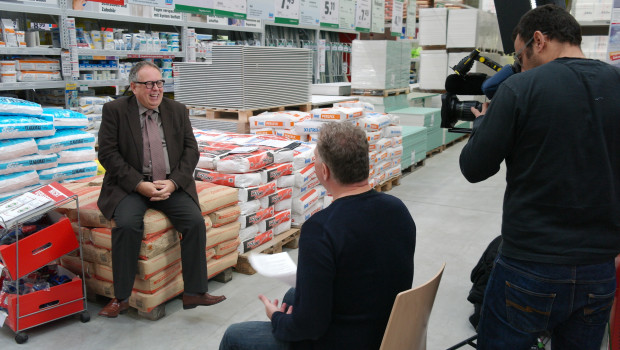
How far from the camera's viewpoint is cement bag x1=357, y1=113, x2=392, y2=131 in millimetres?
6195

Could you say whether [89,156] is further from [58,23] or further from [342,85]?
[342,85]

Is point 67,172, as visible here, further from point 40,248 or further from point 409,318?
point 409,318

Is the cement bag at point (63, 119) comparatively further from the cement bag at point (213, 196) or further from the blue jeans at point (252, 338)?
the blue jeans at point (252, 338)

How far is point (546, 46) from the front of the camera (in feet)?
5.98

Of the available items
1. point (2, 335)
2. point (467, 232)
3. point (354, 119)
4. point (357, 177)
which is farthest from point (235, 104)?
point (357, 177)

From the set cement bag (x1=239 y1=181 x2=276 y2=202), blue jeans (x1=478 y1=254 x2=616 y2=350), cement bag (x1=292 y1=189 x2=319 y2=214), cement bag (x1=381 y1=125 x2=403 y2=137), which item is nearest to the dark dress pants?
cement bag (x1=239 y1=181 x2=276 y2=202)

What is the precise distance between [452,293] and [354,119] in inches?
108

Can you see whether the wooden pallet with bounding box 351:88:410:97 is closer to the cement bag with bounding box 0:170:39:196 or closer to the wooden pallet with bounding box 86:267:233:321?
the wooden pallet with bounding box 86:267:233:321

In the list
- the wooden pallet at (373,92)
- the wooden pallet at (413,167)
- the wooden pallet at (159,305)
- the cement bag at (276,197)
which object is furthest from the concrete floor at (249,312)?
the wooden pallet at (373,92)

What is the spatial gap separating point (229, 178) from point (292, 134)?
1808 millimetres

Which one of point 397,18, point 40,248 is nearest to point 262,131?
point 40,248

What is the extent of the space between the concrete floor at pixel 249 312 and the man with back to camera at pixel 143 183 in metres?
0.14

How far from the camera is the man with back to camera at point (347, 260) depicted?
1.66 m

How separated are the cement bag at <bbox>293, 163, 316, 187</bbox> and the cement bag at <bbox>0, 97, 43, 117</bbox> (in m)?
2.18
